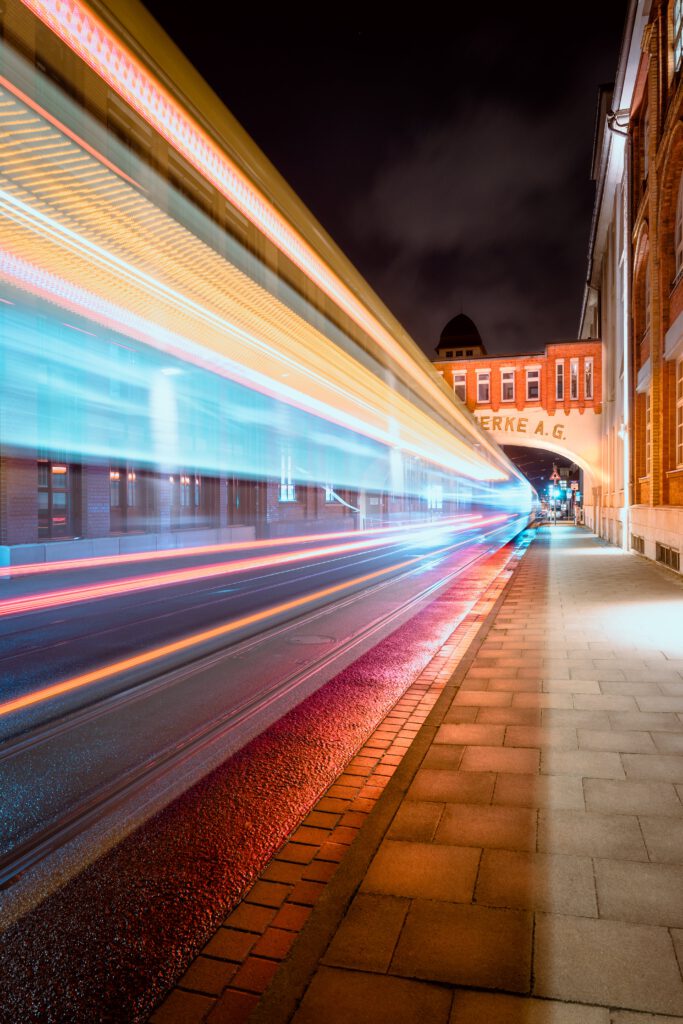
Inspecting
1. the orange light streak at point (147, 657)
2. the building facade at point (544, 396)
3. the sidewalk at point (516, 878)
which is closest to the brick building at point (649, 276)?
the orange light streak at point (147, 657)

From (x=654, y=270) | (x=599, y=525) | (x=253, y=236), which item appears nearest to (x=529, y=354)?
(x=599, y=525)

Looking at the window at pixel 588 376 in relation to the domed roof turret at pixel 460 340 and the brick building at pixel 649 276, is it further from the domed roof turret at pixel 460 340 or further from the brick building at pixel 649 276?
the domed roof turret at pixel 460 340

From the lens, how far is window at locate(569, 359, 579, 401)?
1639 inches

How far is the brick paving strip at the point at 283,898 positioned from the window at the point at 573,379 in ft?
134

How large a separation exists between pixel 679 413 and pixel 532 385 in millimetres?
30026

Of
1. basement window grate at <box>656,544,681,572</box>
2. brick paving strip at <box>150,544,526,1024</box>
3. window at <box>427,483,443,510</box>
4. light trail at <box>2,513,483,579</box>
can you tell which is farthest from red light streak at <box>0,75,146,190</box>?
window at <box>427,483,443,510</box>

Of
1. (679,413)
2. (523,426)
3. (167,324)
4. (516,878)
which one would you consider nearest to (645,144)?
(679,413)

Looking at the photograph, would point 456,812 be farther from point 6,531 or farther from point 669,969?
point 6,531

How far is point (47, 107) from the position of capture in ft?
22.7

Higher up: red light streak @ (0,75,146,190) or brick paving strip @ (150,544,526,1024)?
red light streak @ (0,75,146,190)

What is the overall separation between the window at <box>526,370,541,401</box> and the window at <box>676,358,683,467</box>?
2915 centimetres

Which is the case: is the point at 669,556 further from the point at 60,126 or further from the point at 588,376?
the point at 588,376

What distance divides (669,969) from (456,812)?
1.24 metres

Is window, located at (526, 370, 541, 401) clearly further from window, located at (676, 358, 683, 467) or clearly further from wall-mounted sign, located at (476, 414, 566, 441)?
window, located at (676, 358, 683, 467)
